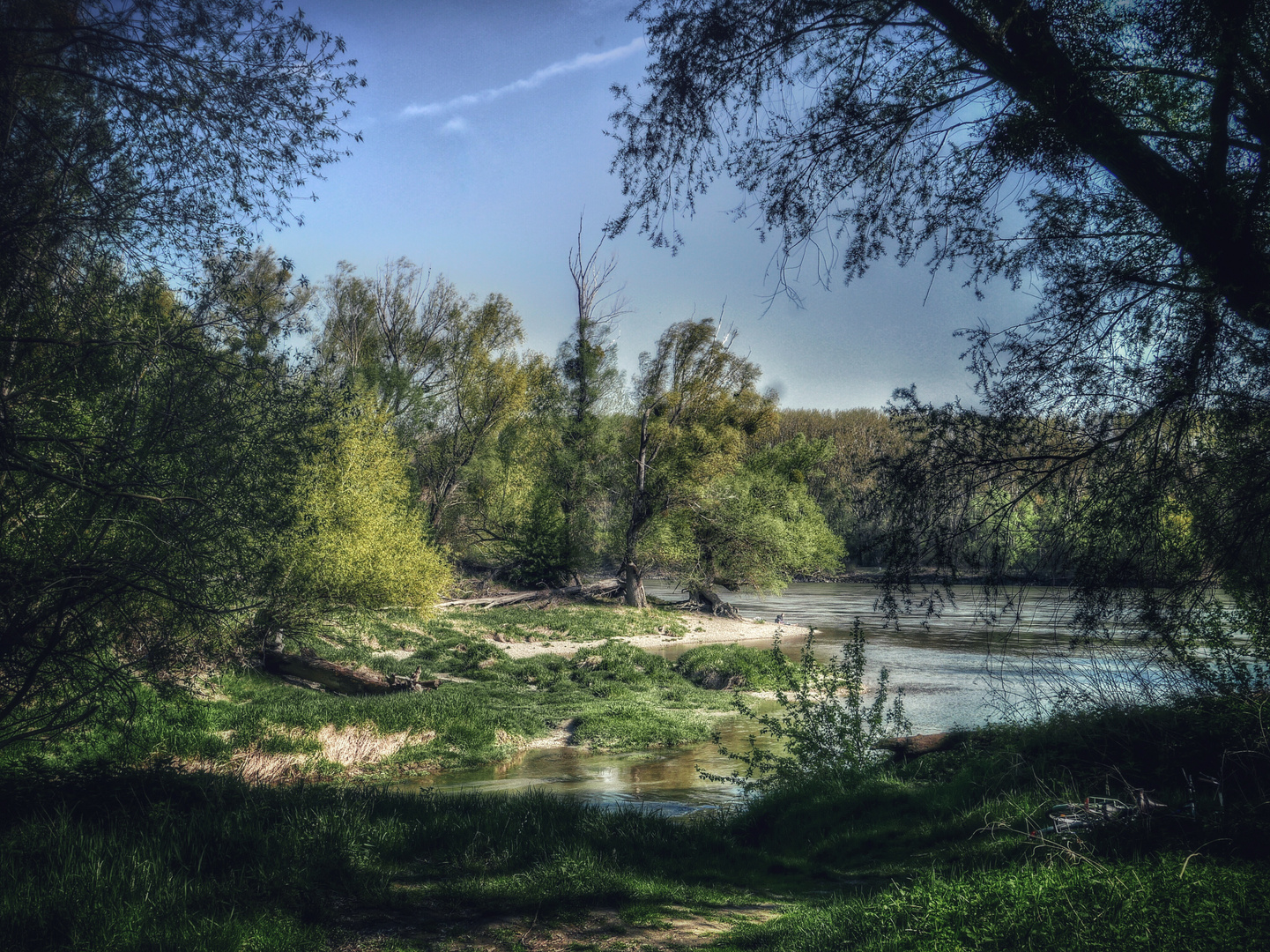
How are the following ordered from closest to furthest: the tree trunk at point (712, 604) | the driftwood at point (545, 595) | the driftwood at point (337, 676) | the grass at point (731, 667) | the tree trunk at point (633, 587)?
the driftwood at point (337, 676) < the grass at point (731, 667) < the driftwood at point (545, 595) < the tree trunk at point (633, 587) < the tree trunk at point (712, 604)

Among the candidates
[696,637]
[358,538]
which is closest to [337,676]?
[358,538]

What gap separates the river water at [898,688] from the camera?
11617mm

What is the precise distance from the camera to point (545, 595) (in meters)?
39.9

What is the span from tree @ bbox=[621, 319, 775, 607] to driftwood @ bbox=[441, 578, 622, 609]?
1684 millimetres

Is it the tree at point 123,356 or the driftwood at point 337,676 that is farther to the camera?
the driftwood at point 337,676

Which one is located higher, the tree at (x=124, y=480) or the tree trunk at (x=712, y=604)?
the tree at (x=124, y=480)

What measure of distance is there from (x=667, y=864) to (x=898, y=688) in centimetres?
1543

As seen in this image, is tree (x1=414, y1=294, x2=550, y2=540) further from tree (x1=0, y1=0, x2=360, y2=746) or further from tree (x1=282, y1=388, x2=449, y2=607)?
tree (x1=0, y1=0, x2=360, y2=746)

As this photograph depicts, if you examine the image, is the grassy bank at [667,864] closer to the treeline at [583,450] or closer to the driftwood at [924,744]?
the driftwood at [924,744]

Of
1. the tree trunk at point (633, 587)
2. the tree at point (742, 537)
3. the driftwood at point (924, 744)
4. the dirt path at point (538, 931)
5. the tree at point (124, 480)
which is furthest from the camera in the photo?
the tree at point (742, 537)

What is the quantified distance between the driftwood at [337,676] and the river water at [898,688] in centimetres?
483

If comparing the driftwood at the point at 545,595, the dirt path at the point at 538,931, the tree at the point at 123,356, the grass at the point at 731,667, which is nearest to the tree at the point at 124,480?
the tree at the point at 123,356

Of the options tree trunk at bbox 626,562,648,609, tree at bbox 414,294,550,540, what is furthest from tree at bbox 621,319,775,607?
tree at bbox 414,294,550,540

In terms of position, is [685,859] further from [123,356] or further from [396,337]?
[396,337]
